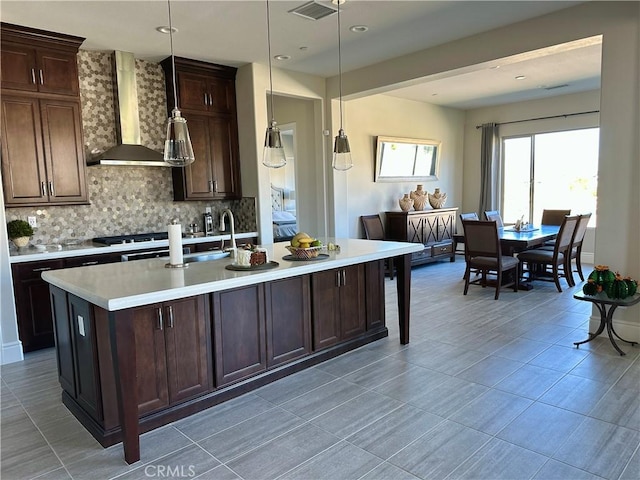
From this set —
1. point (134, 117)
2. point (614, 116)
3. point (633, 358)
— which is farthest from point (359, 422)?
point (134, 117)

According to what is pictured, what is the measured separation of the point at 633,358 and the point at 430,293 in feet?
8.44

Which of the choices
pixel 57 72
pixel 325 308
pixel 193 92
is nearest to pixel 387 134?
pixel 193 92

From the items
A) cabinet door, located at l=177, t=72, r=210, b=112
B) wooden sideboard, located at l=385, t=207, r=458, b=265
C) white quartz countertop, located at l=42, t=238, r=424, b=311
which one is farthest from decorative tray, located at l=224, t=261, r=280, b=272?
wooden sideboard, located at l=385, t=207, r=458, b=265

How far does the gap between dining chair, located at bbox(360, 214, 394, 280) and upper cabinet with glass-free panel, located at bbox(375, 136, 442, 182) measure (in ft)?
2.29

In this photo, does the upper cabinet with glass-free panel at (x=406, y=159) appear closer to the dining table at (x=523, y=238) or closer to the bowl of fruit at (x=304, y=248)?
the dining table at (x=523, y=238)

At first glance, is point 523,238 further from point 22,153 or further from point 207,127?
point 22,153

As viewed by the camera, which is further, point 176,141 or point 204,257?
point 204,257

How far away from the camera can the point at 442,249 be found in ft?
25.7

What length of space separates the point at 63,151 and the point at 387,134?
496cm

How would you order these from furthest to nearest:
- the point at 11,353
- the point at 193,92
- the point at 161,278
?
the point at 193,92 < the point at 11,353 < the point at 161,278

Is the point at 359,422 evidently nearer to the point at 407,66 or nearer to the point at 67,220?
the point at 67,220

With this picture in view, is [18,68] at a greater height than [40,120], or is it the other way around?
[18,68]

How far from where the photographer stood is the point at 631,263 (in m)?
3.73

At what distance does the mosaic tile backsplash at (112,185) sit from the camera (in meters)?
4.65
